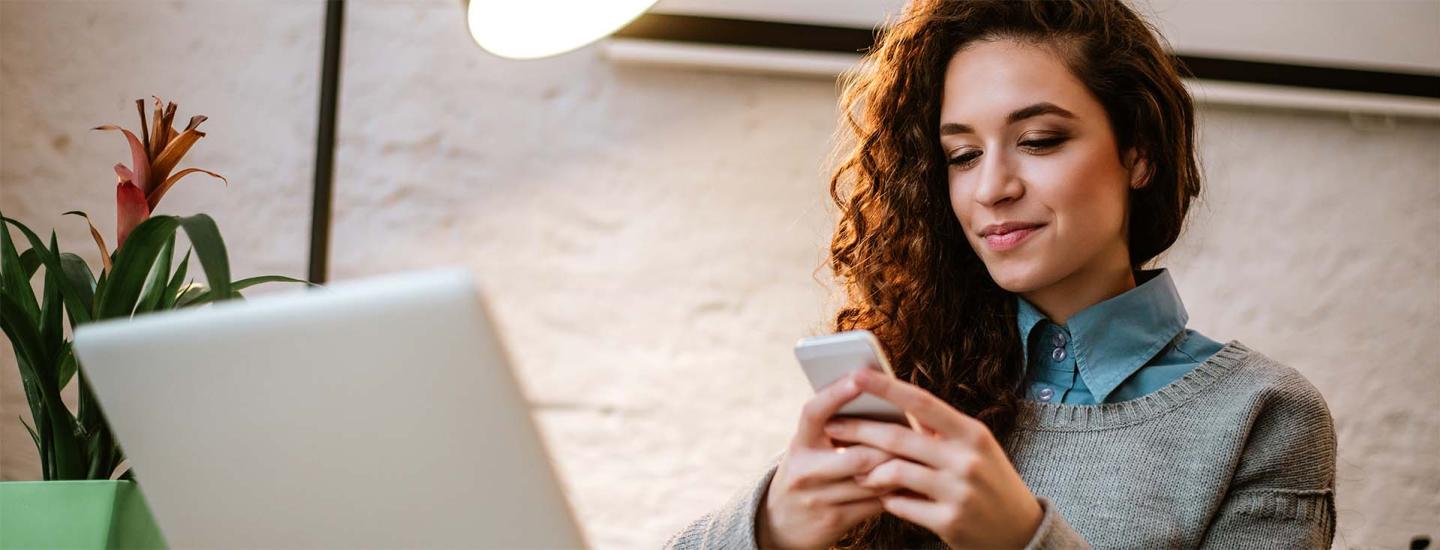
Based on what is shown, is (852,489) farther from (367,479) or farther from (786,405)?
(786,405)

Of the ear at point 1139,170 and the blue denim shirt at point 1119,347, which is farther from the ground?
the ear at point 1139,170

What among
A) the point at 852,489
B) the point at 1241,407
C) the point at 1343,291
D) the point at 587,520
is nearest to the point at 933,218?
the point at 1241,407

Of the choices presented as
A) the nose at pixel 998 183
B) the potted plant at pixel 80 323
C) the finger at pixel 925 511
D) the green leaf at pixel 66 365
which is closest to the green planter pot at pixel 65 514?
the potted plant at pixel 80 323

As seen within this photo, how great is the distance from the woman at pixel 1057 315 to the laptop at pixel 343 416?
31cm

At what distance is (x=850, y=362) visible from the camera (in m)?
0.71

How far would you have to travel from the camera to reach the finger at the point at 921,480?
73cm

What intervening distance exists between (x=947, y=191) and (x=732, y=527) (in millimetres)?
500

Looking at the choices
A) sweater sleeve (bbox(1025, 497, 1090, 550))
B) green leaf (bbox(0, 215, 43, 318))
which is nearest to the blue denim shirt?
sweater sleeve (bbox(1025, 497, 1090, 550))

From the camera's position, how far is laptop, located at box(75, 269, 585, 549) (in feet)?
1.69

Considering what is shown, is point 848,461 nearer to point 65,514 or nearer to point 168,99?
point 65,514

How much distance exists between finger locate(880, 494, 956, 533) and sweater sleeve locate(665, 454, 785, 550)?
0.52ft

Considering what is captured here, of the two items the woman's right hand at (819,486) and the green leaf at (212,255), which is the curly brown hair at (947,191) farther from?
the green leaf at (212,255)

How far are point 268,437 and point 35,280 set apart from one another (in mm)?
1319

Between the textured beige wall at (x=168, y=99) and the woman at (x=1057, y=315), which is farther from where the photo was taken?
the textured beige wall at (x=168, y=99)
